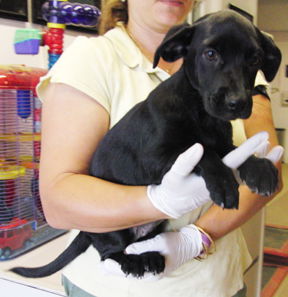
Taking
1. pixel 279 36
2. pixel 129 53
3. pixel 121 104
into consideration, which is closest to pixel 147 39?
pixel 129 53

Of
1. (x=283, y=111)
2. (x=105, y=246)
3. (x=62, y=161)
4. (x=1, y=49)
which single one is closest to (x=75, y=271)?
(x=105, y=246)

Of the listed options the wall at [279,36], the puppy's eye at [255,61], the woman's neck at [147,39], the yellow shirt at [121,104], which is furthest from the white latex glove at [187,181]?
the wall at [279,36]

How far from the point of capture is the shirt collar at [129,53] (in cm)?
91

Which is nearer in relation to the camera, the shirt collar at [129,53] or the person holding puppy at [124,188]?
the person holding puppy at [124,188]

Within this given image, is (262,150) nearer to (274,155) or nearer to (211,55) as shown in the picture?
(274,155)

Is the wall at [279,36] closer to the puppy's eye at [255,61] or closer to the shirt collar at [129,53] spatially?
the shirt collar at [129,53]

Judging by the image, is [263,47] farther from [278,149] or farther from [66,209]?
[66,209]

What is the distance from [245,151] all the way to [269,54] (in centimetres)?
22

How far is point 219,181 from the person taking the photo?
623 millimetres

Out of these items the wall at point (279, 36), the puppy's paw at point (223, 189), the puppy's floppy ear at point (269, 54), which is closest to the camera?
the puppy's paw at point (223, 189)

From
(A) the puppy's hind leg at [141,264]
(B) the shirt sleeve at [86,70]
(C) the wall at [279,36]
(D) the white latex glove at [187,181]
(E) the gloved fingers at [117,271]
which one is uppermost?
(B) the shirt sleeve at [86,70]

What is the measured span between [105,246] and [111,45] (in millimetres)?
456

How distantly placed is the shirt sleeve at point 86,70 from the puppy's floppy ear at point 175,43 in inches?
6.0

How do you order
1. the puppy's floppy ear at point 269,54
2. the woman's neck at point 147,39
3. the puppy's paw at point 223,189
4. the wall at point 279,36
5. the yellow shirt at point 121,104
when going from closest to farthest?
the puppy's paw at point 223,189 < the puppy's floppy ear at point 269,54 < the yellow shirt at point 121,104 < the woman's neck at point 147,39 < the wall at point 279,36
